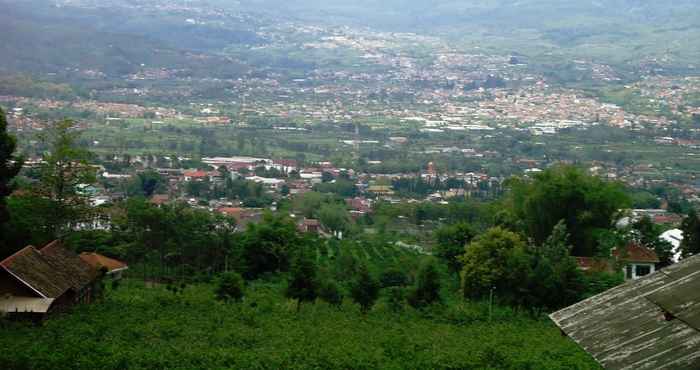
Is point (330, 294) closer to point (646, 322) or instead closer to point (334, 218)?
point (646, 322)

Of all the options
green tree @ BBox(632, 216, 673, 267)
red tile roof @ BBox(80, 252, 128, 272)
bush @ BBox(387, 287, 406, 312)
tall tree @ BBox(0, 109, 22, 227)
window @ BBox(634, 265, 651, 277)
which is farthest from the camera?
green tree @ BBox(632, 216, 673, 267)

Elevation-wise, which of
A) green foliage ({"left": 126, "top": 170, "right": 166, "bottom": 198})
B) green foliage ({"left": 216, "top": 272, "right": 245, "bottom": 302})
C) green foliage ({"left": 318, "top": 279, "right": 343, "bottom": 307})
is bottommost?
green foliage ({"left": 126, "top": 170, "right": 166, "bottom": 198})

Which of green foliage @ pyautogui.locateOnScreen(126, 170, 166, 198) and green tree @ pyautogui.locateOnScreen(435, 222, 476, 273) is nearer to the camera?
green tree @ pyautogui.locateOnScreen(435, 222, 476, 273)

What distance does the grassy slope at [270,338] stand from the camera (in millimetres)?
10508

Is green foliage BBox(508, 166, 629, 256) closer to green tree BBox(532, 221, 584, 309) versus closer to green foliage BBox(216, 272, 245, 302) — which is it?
green tree BBox(532, 221, 584, 309)

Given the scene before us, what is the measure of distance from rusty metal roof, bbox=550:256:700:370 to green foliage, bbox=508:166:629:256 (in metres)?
13.6

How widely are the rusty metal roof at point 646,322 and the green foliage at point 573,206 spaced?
1363 cm

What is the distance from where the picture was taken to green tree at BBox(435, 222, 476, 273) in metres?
22.8

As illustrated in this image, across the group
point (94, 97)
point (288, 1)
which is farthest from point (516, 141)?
point (288, 1)

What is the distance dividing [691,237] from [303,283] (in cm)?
1017

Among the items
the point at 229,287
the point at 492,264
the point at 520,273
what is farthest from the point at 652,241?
the point at 229,287

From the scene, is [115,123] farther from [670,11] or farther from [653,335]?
[670,11]

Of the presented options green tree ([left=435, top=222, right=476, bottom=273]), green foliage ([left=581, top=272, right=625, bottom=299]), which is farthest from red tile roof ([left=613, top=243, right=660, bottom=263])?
green tree ([left=435, top=222, right=476, bottom=273])

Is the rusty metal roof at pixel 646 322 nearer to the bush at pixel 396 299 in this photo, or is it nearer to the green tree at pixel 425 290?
the bush at pixel 396 299
